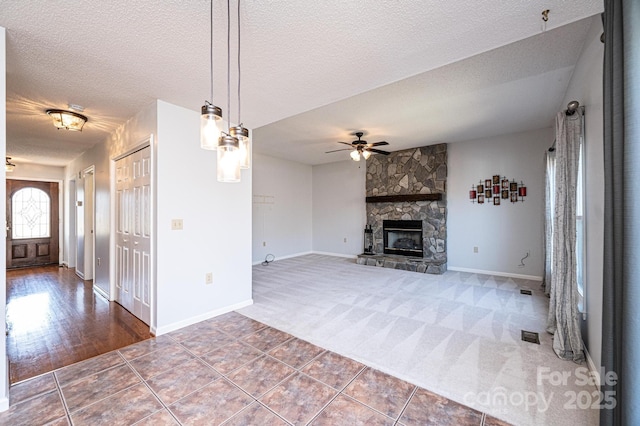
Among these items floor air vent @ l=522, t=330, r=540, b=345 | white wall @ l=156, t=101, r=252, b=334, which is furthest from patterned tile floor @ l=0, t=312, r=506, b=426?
→ floor air vent @ l=522, t=330, r=540, b=345

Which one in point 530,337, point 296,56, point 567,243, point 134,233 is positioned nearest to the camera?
point 296,56

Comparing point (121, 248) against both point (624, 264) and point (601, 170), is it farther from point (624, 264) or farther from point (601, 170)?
point (601, 170)

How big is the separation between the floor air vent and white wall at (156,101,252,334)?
320cm

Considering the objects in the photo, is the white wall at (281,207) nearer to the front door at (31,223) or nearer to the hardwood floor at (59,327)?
the hardwood floor at (59,327)

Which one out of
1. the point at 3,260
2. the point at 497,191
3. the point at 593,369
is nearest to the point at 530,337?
the point at 593,369

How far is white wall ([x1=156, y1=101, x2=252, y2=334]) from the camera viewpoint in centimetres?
287

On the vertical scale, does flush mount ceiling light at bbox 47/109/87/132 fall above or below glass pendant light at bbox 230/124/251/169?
above

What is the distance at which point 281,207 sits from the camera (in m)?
7.39

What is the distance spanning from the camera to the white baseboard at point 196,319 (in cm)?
284

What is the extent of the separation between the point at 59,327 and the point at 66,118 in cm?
240

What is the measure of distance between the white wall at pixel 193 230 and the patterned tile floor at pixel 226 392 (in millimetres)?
632

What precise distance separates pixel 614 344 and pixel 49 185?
997cm

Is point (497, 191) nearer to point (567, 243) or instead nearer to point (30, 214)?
point (567, 243)

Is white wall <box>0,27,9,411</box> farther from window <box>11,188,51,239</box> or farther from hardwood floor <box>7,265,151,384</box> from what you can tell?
window <box>11,188,51,239</box>
